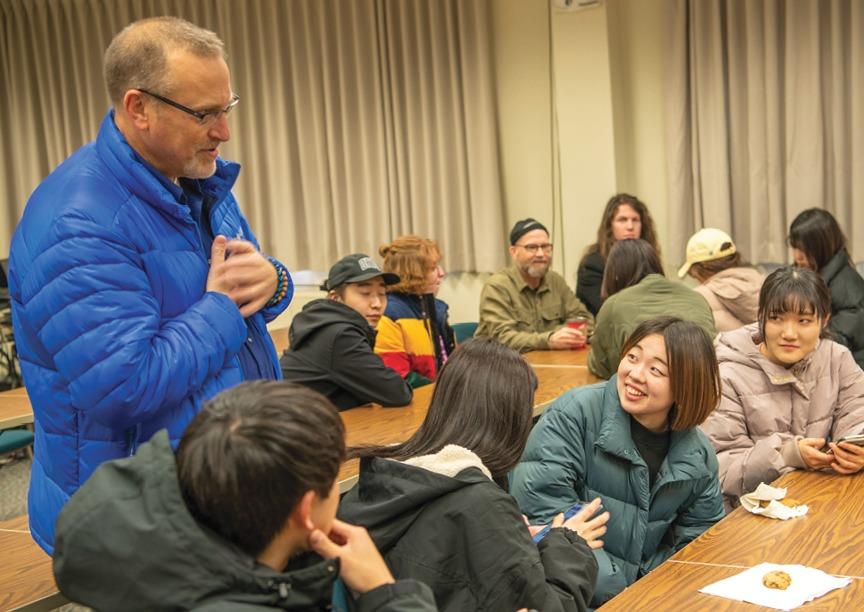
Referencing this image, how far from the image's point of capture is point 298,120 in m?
7.29

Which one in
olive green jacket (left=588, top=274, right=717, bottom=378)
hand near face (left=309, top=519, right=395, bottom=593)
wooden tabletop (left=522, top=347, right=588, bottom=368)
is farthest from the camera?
wooden tabletop (left=522, top=347, right=588, bottom=368)

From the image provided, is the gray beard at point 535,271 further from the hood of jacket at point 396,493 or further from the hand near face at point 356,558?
the hand near face at point 356,558

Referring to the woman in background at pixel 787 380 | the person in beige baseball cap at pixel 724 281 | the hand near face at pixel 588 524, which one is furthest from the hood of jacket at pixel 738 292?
the hand near face at pixel 588 524

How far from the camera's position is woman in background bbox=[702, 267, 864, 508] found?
3102 millimetres

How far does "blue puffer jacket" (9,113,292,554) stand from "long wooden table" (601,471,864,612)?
924 mm

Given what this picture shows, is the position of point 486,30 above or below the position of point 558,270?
above

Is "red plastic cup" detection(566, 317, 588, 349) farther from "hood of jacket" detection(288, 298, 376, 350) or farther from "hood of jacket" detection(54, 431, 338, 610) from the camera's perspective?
"hood of jacket" detection(54, 431, 338, 610)

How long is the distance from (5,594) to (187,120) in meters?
1.25

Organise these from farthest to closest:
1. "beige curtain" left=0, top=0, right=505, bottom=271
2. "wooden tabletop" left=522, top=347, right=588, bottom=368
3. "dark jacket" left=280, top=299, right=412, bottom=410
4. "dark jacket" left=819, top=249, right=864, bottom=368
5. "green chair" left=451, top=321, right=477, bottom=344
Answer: "beige curtain" left=0, top=0, right=505, bottom=271, "green chair" left=451, top=321, right=477, bottom=344, "dark jacket" left=819, top=249, right=864, bottom=368, "wooden tabletop" left=522, top=347, right=588, bottom=368, "dark jacket" left=280, top=299, right=412, bottom=410

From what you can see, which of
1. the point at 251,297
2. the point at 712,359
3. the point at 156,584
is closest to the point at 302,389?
the point at 156,584

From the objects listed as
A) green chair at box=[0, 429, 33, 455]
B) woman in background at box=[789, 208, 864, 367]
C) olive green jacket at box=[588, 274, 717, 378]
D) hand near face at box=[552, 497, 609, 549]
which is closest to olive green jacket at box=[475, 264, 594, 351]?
olive green jacket at box=[588, 274, 717, 378]

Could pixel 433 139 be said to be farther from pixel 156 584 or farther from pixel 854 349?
pixel 156 584

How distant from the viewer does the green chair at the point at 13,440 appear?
4949 millimetres

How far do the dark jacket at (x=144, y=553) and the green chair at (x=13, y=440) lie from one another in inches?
160
